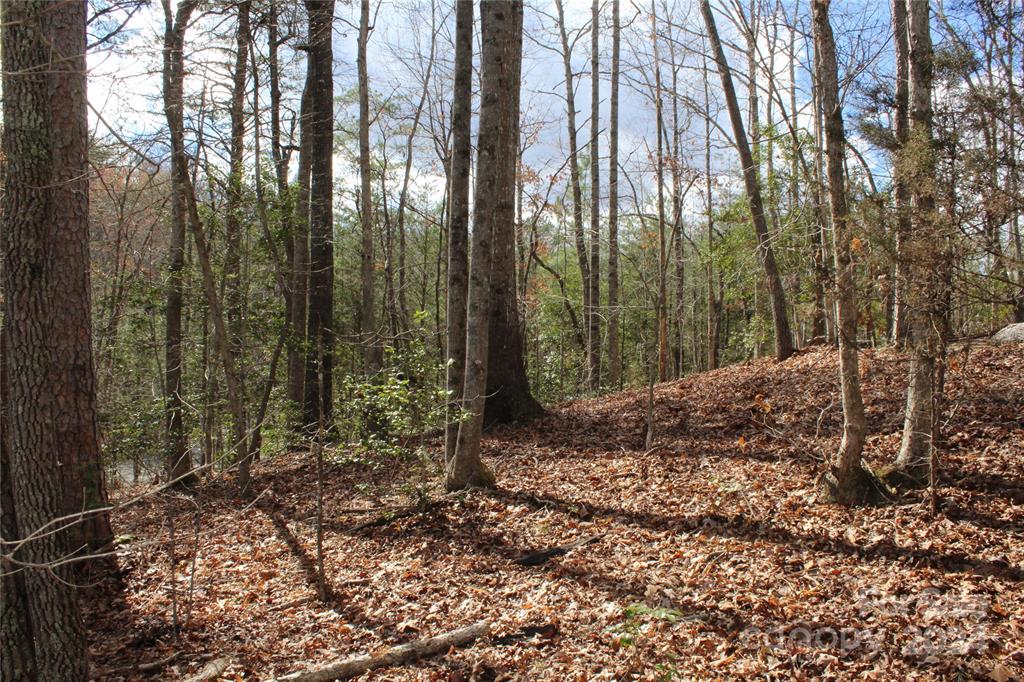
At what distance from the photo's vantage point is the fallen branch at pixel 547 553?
5.52m

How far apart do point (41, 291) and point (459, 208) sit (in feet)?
14.7

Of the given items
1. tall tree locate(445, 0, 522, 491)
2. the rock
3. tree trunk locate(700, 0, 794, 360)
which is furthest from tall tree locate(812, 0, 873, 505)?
tree trunk locate(700, 0, 794, 360)

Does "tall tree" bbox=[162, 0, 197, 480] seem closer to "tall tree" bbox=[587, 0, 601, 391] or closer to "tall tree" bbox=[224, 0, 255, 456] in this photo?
"tall tree" bbox=[224, 0, 255, 456]

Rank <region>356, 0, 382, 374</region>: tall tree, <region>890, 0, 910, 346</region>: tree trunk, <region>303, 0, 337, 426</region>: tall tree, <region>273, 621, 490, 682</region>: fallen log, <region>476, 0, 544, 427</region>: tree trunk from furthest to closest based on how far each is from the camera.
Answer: <region>356, 0, 382, 374</region>: tall tree < <region>303, 0, 337, 426</region>: tall tree < <region>476, 0, 544, 427</region>: tree trunk < <region>890, 0, 910, 346</region>: tree trunk < <region>273, 621, 490, 682</region>: fallen log

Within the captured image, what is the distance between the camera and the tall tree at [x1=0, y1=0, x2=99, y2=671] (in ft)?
12.1

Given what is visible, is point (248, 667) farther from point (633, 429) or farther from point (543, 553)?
point (633, 429)

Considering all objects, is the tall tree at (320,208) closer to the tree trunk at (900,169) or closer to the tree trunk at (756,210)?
the tree trunk at (756,210)

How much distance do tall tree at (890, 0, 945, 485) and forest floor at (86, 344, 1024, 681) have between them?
0.28m

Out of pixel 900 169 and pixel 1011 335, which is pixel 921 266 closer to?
pixel 900 169

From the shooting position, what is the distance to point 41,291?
12.9ft

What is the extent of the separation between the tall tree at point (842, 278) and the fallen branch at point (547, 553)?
7.33 ft

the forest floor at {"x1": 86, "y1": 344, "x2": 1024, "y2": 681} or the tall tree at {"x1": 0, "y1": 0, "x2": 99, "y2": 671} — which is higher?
the tall tree at {"x1": 0, "y1": 0, "x2": 99, "y2": 671}

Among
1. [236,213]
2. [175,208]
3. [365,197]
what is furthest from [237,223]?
[365,197]

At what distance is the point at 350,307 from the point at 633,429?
590 inches
